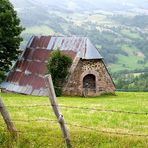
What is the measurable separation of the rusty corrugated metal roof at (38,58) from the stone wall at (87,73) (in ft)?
2.45

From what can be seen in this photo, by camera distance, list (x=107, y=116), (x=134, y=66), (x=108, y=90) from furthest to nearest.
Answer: (x=134, y=66)
(x=108, y=90)
(x=107, y=116)

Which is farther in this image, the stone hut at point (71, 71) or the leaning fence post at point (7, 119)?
the stone hut at point (71, 71)

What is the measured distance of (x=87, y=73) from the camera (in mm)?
37688

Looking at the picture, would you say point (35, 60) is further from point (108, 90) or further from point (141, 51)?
point (141, 51)

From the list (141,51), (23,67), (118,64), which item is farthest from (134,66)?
(23,67)

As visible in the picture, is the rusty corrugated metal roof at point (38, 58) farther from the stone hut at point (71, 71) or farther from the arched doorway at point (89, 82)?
the arched doorway at point (89, 82)

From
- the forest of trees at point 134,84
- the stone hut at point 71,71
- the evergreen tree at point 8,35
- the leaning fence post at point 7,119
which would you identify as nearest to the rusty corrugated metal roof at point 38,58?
the stone hut at point 71,71

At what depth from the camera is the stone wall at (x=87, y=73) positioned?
121 feet

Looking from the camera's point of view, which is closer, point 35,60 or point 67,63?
point 67,63

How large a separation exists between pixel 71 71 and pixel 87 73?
164 cm

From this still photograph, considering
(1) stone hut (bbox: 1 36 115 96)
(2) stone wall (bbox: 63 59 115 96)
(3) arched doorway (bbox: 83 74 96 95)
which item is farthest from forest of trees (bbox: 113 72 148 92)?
(1) stone hut (bbox: 1 36 115 96)

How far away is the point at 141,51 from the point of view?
18412 centimetres

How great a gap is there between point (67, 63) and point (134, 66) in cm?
11699

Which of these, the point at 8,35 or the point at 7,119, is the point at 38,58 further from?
the point at 7,119
